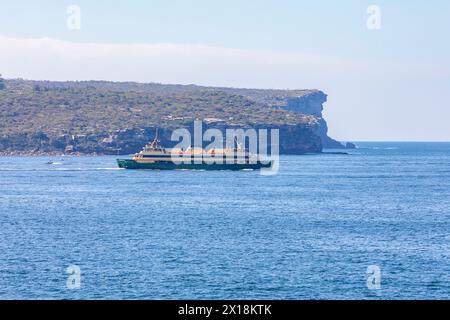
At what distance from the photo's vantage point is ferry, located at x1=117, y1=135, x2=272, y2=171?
6014 inches

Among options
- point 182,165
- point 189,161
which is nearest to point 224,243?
point 182,165

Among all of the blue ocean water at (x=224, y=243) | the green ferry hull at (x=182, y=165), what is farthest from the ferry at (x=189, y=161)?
the blue ocean water at (x=224, y=243)

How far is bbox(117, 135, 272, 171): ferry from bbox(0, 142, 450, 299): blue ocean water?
56.4 m

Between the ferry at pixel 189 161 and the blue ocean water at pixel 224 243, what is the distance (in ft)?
185

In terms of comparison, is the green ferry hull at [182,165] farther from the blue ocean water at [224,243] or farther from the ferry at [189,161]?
the blue ocean water at [224,243]

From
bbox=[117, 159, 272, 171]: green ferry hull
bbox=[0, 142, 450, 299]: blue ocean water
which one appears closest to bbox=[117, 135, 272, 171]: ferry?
bbox=[117, 159, 272, 171]: green ferry hull

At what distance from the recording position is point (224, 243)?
47906 millimetres

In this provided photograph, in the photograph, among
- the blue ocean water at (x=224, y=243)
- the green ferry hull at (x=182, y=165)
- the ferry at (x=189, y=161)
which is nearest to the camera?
the blue ocean water at (x=224, y=243)

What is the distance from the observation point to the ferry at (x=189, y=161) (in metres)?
153

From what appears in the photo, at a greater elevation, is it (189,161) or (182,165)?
(189,161)

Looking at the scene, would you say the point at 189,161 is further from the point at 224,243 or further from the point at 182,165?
the point at 224,243

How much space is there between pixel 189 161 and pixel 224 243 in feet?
352
